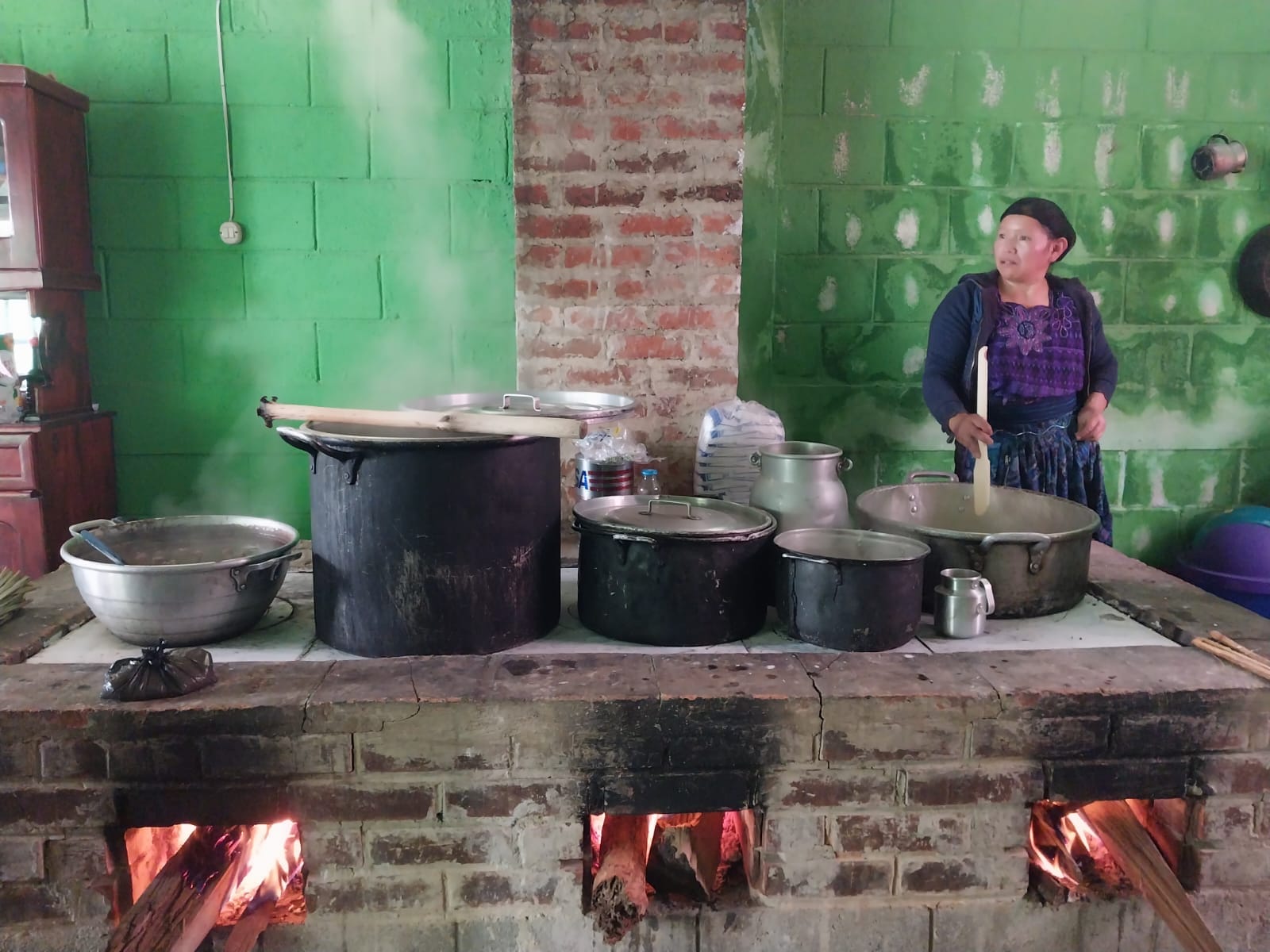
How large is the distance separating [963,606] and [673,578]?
70 cm

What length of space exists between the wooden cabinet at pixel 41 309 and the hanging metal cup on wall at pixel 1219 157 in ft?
Result: 14.7

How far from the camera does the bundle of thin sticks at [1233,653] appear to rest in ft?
6.68

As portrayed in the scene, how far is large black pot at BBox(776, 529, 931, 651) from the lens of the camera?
211 cm

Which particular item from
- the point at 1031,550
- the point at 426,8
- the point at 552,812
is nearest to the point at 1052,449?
the point at 1031,550

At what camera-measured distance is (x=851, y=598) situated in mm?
2119

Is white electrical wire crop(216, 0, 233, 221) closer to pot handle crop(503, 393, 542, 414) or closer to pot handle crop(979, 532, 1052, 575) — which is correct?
pot handle crop(503, 393, 542, 414)

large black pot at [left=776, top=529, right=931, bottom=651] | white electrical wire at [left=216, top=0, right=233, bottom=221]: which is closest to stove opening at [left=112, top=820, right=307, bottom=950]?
large black pot at [left=776, top=529, right=931, bottom=651]

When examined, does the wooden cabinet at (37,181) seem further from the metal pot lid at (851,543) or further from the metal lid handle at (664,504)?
the metal pot lid at (851,543)

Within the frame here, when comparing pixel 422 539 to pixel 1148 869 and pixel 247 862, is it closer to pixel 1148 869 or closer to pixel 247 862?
pixel 247 862

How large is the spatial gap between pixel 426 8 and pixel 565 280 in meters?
1.34

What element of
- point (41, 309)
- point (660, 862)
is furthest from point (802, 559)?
point (41, 309)

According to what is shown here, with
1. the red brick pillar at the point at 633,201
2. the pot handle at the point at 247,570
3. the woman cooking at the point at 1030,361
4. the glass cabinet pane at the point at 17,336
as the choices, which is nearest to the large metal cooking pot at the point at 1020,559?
the woman cooking at the point at 1030,361

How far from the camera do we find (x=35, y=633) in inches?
86.5

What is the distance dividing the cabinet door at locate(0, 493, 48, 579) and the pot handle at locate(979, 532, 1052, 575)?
317 centimetres
